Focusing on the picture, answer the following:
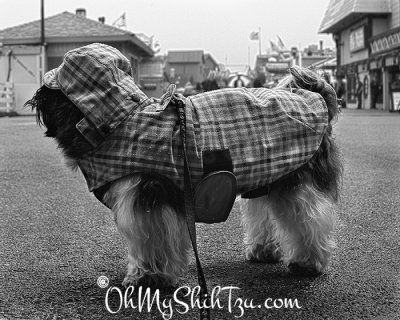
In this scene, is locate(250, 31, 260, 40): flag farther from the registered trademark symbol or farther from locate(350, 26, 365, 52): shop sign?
the registered trademark symbol

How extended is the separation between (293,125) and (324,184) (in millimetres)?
369

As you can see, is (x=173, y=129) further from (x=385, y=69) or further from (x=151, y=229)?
(x=385, y=69)

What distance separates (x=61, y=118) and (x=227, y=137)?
0.77 meters

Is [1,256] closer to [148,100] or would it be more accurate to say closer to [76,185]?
[148,100]

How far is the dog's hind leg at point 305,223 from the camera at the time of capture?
3074 millimetres

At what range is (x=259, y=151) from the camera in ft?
9.52

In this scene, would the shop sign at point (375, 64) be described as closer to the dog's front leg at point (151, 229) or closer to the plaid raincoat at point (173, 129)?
the plaid raincoat at point (173, 129)

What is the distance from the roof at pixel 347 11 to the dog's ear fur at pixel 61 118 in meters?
34.8

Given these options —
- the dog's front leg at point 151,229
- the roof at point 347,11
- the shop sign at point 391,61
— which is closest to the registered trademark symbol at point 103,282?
the dog's front leg at point 151,229

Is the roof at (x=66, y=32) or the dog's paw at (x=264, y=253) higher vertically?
the roof at (x=66, y=32)

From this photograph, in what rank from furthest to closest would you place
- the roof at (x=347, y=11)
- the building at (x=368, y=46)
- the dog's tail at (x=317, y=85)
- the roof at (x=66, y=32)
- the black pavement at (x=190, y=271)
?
the roof at (x=347, y=11)
the roof at (x=66, y=32)
the building at (x=368, y=46)
the dog's tail at (x=317, y=85)
the black pavement at (x=190, y=271)

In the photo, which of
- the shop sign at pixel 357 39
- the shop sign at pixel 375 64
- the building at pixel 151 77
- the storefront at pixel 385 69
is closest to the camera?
the storefront at pixel 385 69

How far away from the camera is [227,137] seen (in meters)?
2.85

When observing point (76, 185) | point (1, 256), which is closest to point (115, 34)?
point (76, 185)
